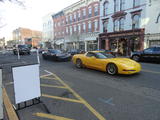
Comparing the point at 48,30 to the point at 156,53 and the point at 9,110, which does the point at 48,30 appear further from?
the point at 9,110

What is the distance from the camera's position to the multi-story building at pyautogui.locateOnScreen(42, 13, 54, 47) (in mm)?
42281

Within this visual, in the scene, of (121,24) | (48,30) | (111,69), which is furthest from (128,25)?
(48,30)

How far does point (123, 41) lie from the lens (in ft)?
68.7

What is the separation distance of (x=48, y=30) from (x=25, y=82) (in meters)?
44.1

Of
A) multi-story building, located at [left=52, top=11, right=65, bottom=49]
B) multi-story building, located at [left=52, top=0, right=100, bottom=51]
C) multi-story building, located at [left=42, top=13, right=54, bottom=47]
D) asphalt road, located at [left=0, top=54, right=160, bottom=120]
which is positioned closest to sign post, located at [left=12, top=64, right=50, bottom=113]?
asphalt road, located at [left=0, top=54, right=160, bottom=120]

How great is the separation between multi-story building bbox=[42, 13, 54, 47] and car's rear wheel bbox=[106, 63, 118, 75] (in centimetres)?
3795

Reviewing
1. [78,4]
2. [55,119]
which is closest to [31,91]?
[55,119]

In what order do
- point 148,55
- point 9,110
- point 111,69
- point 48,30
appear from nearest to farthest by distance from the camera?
point 9,110 → point 111,69 → point 148,55 → point 48,30

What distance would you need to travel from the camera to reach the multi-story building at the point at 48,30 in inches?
1665

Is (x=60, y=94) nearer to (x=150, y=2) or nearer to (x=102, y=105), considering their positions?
(x=102, y=105)

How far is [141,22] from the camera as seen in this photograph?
715 inches

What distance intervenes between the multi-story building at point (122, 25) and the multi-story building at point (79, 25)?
2183mm

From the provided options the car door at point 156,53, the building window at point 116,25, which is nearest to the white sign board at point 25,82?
the car door at point 156,53

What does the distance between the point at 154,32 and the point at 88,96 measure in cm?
1771
